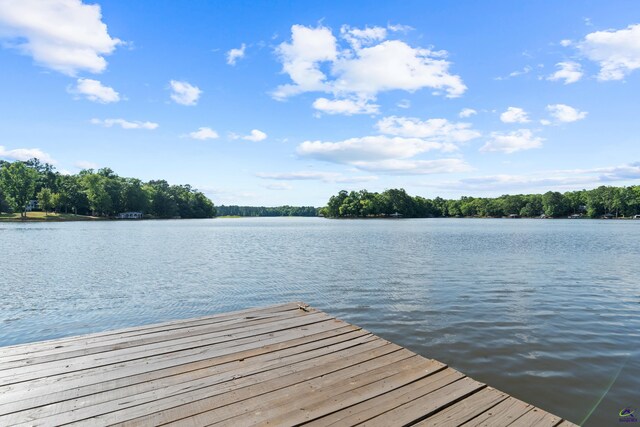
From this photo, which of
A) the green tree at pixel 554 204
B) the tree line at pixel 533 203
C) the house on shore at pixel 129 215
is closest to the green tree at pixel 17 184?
the house on shore at pixel 129 215

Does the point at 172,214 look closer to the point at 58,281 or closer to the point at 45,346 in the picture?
the point at 58,281

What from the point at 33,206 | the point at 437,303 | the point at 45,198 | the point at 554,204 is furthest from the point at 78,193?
the point at 554,204

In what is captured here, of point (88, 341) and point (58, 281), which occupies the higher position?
point (88, 341)

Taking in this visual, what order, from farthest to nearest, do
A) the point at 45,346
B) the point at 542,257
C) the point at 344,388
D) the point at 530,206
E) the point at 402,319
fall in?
1. the point at 530,206
2. the point at 542,257
3. the point at 402,319
4. the point at 45,346
5. the point at 344,388

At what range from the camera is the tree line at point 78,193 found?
107 m

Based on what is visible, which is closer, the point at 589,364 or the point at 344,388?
the point at 344,388

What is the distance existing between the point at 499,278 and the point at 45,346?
17487 millimetres

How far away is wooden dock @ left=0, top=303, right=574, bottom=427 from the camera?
3846 mm

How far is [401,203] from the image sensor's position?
189 metres

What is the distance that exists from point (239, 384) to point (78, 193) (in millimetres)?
147416

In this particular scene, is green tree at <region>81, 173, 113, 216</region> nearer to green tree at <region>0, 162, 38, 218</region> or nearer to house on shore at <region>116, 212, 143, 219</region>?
house on shore at <region>116, 212, 143, 219</region>

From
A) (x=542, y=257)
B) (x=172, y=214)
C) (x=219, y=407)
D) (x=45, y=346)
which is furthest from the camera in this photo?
(x=172, y=214)

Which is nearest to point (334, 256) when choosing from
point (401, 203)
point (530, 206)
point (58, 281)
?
point (58, 281)

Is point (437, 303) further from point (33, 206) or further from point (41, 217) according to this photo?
point (33, 206)
